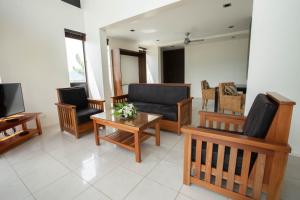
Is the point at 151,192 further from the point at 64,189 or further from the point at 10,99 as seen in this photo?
the point at 10,99

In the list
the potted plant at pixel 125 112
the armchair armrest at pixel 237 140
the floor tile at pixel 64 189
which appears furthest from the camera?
the potted plant at pixel 125 112

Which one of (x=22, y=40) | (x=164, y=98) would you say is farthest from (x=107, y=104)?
(x=22, y=40)

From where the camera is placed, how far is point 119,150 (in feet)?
7.16

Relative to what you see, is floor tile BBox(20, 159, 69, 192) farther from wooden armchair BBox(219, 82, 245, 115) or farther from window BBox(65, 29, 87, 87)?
wooden armchair BBox(219, 82, 245, 115)

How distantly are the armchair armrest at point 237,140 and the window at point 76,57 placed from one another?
358 cm

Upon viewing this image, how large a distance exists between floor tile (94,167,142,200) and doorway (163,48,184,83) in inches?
256

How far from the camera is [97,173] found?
5.56 feet

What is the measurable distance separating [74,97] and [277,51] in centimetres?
349

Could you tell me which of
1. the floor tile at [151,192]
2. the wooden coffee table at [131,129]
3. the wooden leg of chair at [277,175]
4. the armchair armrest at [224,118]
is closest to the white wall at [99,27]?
the wooden coffee table at [131,129]

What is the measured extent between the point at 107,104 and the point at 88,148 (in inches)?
68.7

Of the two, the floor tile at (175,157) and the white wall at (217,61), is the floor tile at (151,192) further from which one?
the white wall at (217,61)

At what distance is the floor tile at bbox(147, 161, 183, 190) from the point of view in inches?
59.4

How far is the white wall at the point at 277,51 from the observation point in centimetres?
169

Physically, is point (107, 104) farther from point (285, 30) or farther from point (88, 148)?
point (285, 30)
